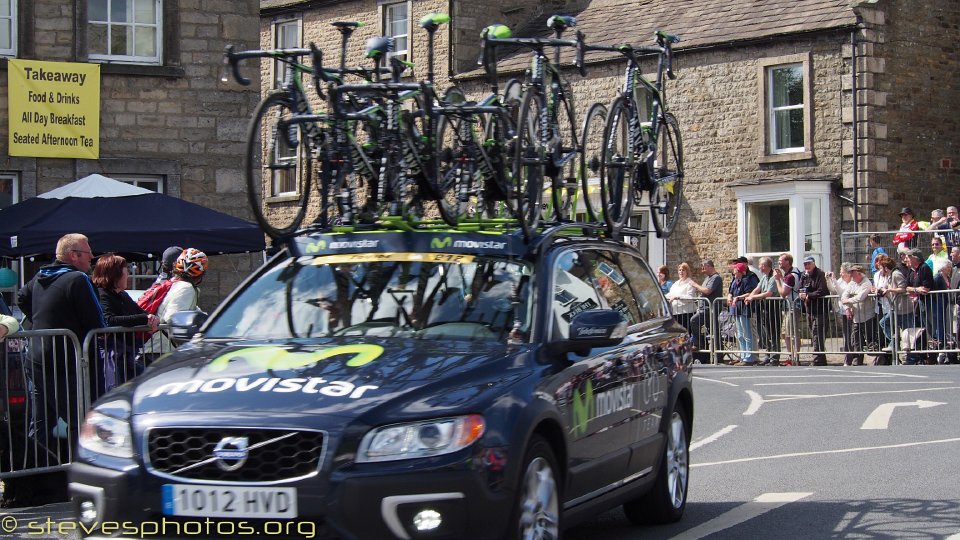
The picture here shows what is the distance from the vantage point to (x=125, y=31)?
22688 millimetres

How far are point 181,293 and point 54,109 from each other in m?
10.9

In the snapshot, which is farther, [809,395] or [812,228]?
[812,228]

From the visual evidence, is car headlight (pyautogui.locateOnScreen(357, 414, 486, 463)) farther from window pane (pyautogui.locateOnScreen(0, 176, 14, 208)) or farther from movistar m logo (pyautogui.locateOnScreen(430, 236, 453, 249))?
window pane (pyautogui.locateOnScreen(0, 176, 14, 208))

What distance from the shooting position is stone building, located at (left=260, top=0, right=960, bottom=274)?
33.8 metres

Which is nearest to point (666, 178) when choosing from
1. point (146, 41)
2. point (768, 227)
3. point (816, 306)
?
point (146, 41)

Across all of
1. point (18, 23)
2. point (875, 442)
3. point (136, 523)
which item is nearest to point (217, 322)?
point (136, 523)

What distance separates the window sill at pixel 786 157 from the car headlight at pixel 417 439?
2926 cm

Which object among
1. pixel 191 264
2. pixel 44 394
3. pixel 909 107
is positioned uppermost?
pixel 909 107

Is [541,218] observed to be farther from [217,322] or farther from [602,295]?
[217,322]

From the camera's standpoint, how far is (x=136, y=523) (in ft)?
20.9

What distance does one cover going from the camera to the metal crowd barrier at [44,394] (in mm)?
9977

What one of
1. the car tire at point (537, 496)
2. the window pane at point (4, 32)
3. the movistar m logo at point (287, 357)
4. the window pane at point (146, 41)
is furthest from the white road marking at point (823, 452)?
the window pane at point (4, 32)

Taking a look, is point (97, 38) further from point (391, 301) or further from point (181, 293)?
point (391, 301)

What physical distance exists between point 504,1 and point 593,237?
3425cm
